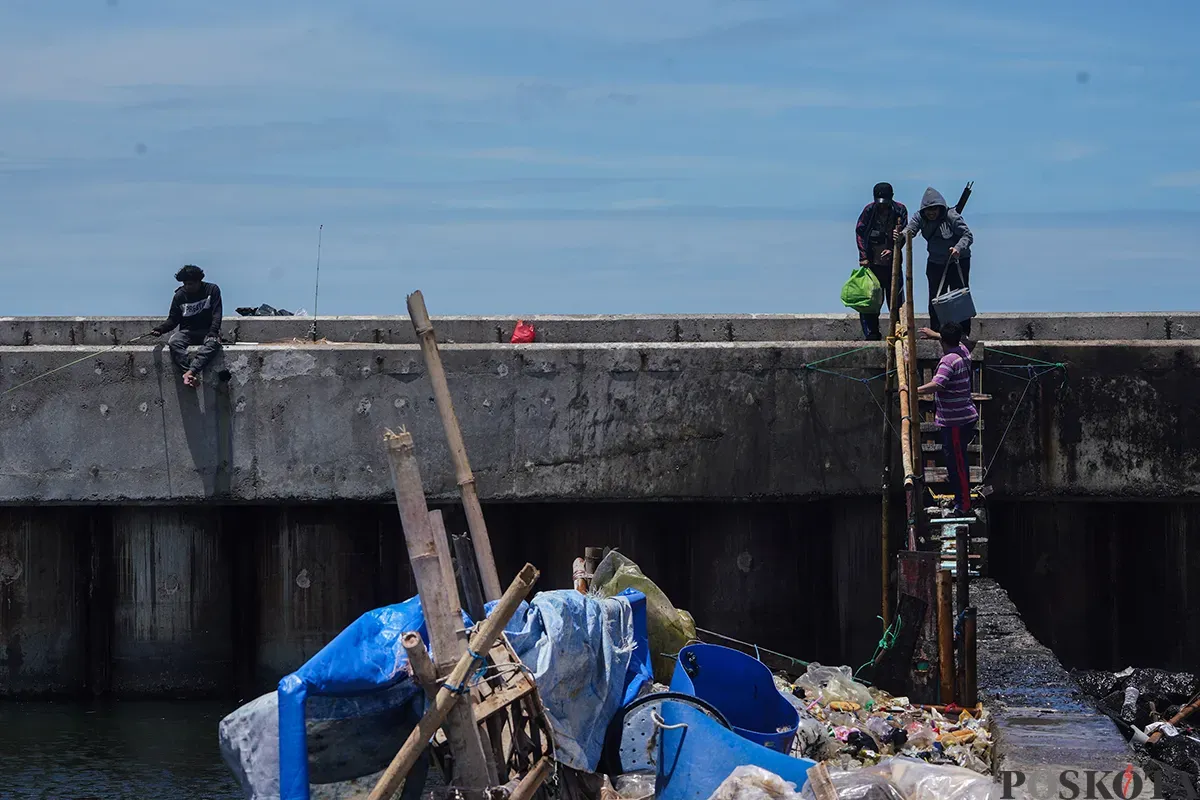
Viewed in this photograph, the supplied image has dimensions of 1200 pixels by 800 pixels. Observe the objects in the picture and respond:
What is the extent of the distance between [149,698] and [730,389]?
493 cm

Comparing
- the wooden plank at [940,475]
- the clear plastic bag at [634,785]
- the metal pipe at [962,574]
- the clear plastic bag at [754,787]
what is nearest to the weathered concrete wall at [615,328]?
the wooden plank at [940,475]

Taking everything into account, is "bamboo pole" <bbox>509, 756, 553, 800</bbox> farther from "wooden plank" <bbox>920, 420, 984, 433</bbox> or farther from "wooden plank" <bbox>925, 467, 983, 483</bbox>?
"wooden plank" <bbox>920, 420, 984, 433</bbox>

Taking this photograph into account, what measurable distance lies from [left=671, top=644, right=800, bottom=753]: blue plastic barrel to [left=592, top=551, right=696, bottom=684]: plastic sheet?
28.7 inches

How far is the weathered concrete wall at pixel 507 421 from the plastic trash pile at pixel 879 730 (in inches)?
97.5

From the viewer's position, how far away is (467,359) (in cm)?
1116

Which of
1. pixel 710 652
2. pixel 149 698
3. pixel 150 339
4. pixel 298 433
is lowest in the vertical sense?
pixel 149 698

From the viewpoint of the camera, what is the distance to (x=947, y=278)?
11930 millimetres

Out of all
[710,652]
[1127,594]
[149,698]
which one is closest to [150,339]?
[149,698]

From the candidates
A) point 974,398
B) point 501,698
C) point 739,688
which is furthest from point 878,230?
point 501,698

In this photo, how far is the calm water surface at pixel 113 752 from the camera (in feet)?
30.7

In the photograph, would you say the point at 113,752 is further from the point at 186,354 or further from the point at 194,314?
the point at 194,314

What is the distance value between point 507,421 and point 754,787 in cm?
512

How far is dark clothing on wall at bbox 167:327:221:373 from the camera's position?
11.0 m

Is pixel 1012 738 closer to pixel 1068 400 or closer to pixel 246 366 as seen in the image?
pixel 1068 400
